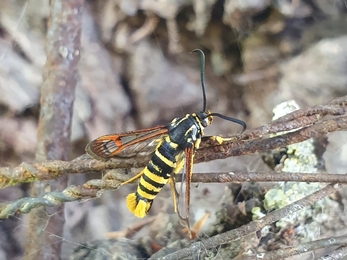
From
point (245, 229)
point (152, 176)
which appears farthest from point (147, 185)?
point (245, 229)

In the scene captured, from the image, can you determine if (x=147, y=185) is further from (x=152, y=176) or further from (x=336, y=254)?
(x=336, y=254)

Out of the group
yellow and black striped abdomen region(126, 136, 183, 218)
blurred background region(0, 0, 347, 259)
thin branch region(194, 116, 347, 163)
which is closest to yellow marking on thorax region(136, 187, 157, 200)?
yellow and black striped abdomen region(126, 136, 183, 218)

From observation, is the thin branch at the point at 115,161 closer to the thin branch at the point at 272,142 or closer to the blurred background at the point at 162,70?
the thin branch at the point at 272,142

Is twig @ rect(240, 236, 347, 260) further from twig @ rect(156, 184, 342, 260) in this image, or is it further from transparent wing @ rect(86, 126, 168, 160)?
transparent wing @ rect(86, 126, 168, 160)

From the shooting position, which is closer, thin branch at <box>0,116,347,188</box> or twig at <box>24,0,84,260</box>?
thin branch at <box>0,116,347,188</box>

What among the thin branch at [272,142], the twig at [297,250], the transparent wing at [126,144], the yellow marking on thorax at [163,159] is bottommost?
the twig at [297,250]

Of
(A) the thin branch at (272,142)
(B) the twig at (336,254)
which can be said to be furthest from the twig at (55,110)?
(B) the twig at (336,254)

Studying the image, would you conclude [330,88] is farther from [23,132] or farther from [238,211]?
[23,132]
